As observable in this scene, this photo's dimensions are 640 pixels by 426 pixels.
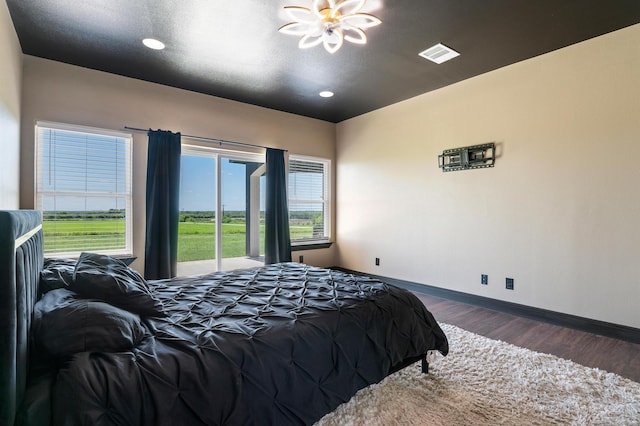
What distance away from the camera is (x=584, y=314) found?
309 cm

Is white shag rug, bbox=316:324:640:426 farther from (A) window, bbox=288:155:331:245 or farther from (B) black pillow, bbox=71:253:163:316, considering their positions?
(A) window, bbox=288:155:331:245

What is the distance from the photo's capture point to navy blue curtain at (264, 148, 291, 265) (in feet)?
16.4

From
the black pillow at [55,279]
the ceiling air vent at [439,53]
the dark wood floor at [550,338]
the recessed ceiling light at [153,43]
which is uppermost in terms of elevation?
the recessed ceiling light at [153,43]

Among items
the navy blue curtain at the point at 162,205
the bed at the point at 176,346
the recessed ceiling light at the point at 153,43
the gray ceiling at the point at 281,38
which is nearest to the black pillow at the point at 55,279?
the bed at the point at 176,346

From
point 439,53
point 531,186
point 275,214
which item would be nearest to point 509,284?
point 531,186

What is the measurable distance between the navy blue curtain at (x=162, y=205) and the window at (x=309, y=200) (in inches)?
77.4

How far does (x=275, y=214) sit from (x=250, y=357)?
368 centimetres

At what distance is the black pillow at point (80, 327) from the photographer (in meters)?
1.20

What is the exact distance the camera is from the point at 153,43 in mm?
3080

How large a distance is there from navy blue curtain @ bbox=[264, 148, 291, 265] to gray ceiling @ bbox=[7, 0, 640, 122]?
119 centimetres

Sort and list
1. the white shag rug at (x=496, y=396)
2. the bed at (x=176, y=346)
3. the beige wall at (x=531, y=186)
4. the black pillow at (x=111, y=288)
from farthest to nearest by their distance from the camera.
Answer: the beige wall at (x=531, y=186), the white shag rug at (x=496, y=396), the black pillow at (x=111, y=288), the bed at (x=176, y=346)

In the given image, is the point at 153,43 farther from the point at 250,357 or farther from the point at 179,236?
the point at 250,357

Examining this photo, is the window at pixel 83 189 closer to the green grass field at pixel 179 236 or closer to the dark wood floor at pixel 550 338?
the green grass field at pixel 179 236

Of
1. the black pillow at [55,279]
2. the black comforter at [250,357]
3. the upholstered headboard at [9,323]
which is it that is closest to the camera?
the upholstered headboard at [9,323]
